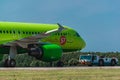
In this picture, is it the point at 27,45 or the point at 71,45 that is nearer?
the point at 27,45

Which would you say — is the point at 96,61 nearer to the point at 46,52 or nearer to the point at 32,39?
the point at 32,39

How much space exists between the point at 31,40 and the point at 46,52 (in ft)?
6.89

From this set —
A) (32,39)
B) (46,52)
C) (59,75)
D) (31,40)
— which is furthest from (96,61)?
(59,75)

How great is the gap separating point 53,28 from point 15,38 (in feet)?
14.4

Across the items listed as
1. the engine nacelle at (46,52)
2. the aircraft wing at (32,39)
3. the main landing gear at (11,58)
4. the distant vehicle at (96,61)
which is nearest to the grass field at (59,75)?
the engine nacelle at (46,52)

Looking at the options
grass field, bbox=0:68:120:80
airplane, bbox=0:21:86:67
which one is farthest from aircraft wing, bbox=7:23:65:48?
grass field, bbox=0:68:120:80

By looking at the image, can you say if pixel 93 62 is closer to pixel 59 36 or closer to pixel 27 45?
pixel 59 36

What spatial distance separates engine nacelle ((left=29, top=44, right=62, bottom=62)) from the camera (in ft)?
125

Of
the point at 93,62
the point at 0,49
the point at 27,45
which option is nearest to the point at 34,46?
the point at 27,45

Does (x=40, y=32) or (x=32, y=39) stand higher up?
(x=40, y=32)

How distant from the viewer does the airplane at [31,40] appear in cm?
3809

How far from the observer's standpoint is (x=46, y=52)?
38031 mm

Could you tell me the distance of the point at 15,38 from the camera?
39.1 meters

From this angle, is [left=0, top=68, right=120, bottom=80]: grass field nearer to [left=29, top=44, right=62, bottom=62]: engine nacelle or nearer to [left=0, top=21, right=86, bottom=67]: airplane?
[left=29, top=44, right=62, bottom=62]: engine nacelle
